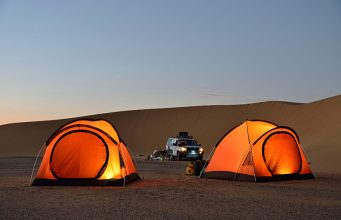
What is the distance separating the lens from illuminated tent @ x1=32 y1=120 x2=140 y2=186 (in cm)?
1664

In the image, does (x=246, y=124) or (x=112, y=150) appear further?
(x=246, y=124)

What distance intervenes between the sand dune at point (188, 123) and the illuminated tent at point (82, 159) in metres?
42.0

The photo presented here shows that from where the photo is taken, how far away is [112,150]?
17234mm

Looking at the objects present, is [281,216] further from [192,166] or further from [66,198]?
[192,166]

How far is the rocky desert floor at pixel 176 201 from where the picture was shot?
1052 cm

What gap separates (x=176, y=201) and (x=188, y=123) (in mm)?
77886

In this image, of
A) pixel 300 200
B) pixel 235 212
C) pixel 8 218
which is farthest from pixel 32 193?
pixel 300 200

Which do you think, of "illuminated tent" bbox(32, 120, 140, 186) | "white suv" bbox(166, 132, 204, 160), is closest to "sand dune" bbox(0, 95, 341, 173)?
"white suv" bbox(166, 132, 204, 160)

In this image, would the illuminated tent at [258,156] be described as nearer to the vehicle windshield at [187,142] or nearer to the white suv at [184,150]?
the white suv at [184,150]

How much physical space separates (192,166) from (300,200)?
9.06m

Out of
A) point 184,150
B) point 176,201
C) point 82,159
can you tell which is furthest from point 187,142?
point 176,201

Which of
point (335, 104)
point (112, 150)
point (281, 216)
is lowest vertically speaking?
point (281, 216)

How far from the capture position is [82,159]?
55.6 feet

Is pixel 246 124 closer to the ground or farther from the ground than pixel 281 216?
farther from the ground
